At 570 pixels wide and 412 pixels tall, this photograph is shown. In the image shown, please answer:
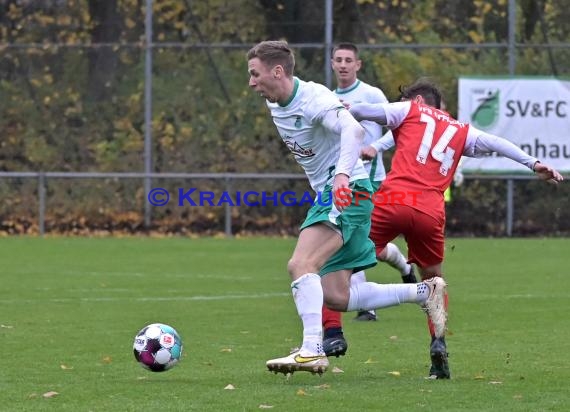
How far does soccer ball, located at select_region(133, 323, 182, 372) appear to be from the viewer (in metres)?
7.38

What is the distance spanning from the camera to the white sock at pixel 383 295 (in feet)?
25.4

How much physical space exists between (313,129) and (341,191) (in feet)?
A: 1.94

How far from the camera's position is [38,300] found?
40.2 ft

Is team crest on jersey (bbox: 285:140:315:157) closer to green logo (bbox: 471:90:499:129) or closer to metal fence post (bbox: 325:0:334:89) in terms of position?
green logo (bbox: 471:90:499:129)

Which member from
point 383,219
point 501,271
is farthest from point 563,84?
point 383,219

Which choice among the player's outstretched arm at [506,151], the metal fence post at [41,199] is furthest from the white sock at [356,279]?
the metal fence post at [41,199]

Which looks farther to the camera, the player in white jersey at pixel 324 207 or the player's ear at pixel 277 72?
the player's ear at pixel 277 72

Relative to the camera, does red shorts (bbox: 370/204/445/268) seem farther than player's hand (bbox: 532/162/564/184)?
Yes

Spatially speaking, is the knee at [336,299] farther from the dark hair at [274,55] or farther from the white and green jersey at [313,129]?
the dark hair at [274,55]

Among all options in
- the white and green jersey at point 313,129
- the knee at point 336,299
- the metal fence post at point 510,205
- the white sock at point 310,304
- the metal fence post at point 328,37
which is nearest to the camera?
the white sock at point 310,304

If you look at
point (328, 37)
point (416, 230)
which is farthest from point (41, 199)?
point (416, 230)

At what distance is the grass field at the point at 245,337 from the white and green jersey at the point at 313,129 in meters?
1.18

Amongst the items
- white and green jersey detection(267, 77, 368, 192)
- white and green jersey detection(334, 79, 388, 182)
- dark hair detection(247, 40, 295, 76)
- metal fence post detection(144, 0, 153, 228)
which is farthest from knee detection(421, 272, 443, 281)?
metal fence post detection(144, 0, 153, 228)

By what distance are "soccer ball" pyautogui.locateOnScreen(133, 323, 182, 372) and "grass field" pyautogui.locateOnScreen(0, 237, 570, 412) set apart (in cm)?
11
